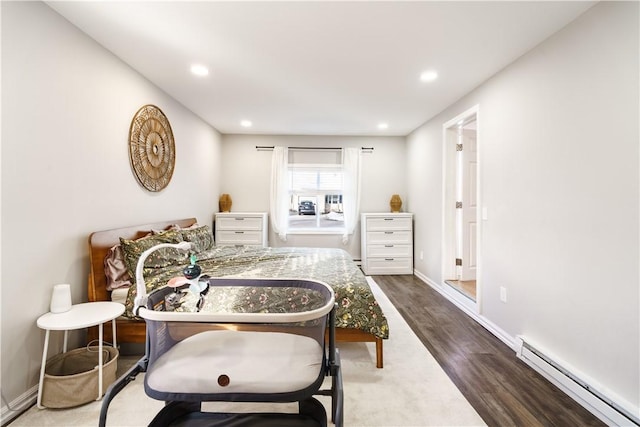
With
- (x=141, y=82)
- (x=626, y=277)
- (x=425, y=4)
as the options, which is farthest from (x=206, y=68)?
(x=626, y=277)

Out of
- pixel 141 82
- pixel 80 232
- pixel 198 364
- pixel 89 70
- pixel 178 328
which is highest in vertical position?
pixel 141 82

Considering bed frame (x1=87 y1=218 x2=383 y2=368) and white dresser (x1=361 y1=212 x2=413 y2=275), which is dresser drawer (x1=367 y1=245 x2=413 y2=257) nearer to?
white dresser (x1=361 y1=212 x2=413 y2=275)

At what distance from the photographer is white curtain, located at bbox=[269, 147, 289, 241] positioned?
5082 millimetres

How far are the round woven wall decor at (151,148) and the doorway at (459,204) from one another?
11.0 ft

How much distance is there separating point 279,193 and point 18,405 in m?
3.86

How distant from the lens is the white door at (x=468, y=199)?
3.90 meters

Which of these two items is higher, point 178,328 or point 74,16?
point 74,16

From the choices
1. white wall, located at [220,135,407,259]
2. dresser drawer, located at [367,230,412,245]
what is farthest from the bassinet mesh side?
white wall, located at [220,135,407,259]

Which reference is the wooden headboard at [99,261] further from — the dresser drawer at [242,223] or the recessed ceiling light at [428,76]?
the recessed ceiling light at [428,76]

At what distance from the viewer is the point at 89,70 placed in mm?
2164

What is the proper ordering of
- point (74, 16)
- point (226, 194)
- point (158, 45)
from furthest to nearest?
point (226, 194) → point (158, 45) → point (74, 16)

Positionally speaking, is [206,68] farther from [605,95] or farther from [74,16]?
[605,95]

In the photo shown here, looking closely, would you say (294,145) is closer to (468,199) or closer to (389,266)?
(389,266)

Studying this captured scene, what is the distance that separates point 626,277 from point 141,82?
3962 mm
